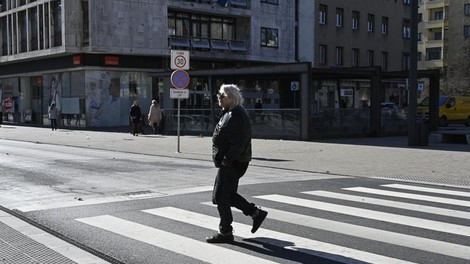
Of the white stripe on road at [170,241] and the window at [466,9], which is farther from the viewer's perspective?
the window at [466,9]

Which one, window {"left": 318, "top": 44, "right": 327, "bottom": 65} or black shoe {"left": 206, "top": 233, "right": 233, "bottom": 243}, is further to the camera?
window {"left": 318, "top": 44, "right": 327, "bottom": 65}

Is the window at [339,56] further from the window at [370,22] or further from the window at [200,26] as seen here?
the window at [200,26]

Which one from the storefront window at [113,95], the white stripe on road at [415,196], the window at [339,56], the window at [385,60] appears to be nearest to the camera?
the white stripe on road at [415,196]

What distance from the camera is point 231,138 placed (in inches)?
239

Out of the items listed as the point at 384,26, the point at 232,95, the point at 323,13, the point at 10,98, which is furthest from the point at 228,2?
the point at 232,95

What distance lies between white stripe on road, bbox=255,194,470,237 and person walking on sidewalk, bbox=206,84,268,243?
2.06 meters

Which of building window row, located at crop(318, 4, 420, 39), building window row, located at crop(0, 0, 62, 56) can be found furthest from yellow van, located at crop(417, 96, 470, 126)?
building window row, located at crop(0, 0, 62, 56)

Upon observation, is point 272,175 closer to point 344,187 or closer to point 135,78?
point 344,187

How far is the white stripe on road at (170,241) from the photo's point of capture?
5.64 m

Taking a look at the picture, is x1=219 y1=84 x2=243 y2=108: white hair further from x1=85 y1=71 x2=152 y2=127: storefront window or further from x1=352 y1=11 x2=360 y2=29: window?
x1=352 y1=11 x2=360 y2=29: window

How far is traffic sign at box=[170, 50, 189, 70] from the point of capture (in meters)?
18.2

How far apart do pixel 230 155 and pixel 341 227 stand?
6.32ft

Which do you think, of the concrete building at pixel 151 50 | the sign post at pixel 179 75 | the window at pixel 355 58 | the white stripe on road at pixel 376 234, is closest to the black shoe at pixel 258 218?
the white stripe on road at pixel 376 234

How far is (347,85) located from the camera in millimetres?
42844
